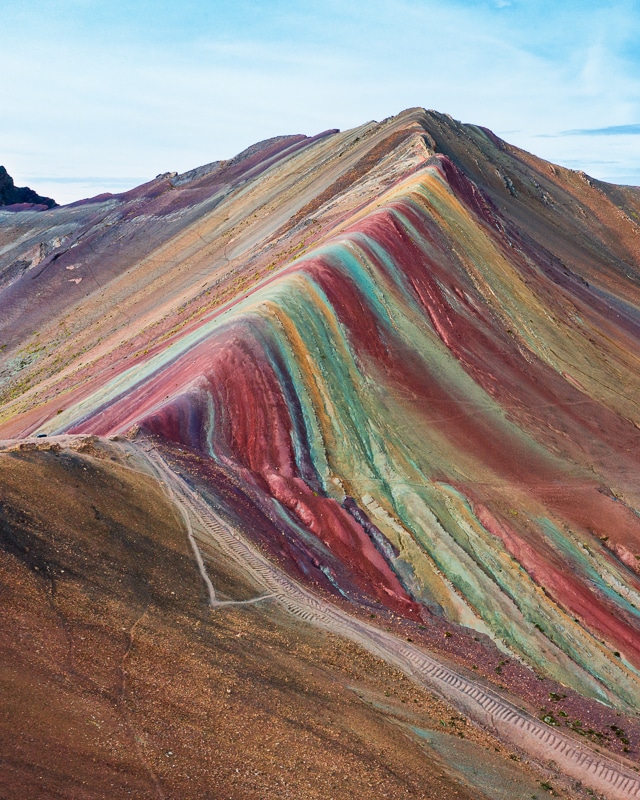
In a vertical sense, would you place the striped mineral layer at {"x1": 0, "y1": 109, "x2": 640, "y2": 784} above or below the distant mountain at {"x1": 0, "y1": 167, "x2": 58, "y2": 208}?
below

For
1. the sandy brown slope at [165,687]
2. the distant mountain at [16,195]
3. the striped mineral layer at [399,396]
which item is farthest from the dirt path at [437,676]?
the distant mountain at [16,195]

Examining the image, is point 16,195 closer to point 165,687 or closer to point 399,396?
point 399,396

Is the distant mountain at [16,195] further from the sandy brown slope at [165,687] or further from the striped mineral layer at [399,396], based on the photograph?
the sandy brown slope at [165,687]

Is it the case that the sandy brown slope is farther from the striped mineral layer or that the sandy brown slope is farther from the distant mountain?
the distant mountain

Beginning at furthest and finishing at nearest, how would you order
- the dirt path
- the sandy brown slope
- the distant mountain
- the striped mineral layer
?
the distant mountain → the striped mineral layer → the dirt path → the sandy brown slope

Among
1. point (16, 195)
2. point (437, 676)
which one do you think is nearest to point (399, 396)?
point (437, 676)

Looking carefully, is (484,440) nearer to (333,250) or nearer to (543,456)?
(543,456)

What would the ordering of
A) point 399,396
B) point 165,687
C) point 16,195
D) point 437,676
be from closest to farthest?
1. point 165,687
2. point 437,676
3. point 399,396
4. point 16,195

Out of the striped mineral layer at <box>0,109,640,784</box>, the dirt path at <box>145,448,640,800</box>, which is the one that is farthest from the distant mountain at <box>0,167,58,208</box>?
the dirt path at <box>145,448,640,800</box>
